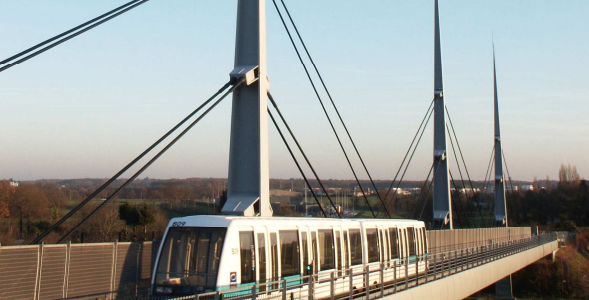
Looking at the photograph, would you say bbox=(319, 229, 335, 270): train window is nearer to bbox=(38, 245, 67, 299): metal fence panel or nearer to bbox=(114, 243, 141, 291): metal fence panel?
bbox=(114, 243, 141, 291): metal fence panel

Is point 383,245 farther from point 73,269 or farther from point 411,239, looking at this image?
point 73,269

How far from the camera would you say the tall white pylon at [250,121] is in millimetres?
17281

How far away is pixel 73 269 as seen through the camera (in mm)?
14211

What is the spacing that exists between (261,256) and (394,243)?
9.92m

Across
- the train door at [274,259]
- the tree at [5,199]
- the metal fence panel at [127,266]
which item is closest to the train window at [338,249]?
the train door at [274,259]

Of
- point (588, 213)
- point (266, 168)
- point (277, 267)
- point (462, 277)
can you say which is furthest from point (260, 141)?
point (588, 213)

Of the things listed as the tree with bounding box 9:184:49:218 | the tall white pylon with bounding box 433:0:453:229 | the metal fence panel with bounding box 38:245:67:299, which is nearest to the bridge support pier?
the tall white pylon with bounding box 433:0:453:229

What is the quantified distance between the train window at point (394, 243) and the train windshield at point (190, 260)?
1059 cm

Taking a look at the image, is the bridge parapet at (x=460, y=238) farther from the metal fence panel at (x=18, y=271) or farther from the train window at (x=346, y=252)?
the metal fence panel at (x=18, y=271)

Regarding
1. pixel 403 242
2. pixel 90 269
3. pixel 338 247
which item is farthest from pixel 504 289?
pixel 90 269

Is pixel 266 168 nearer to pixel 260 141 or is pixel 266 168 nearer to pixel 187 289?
pixel 260 141

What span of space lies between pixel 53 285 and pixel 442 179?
33.0m

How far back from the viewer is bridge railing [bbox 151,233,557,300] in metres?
13.4

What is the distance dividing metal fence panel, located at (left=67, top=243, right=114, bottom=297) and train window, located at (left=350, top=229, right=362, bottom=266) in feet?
23.8
